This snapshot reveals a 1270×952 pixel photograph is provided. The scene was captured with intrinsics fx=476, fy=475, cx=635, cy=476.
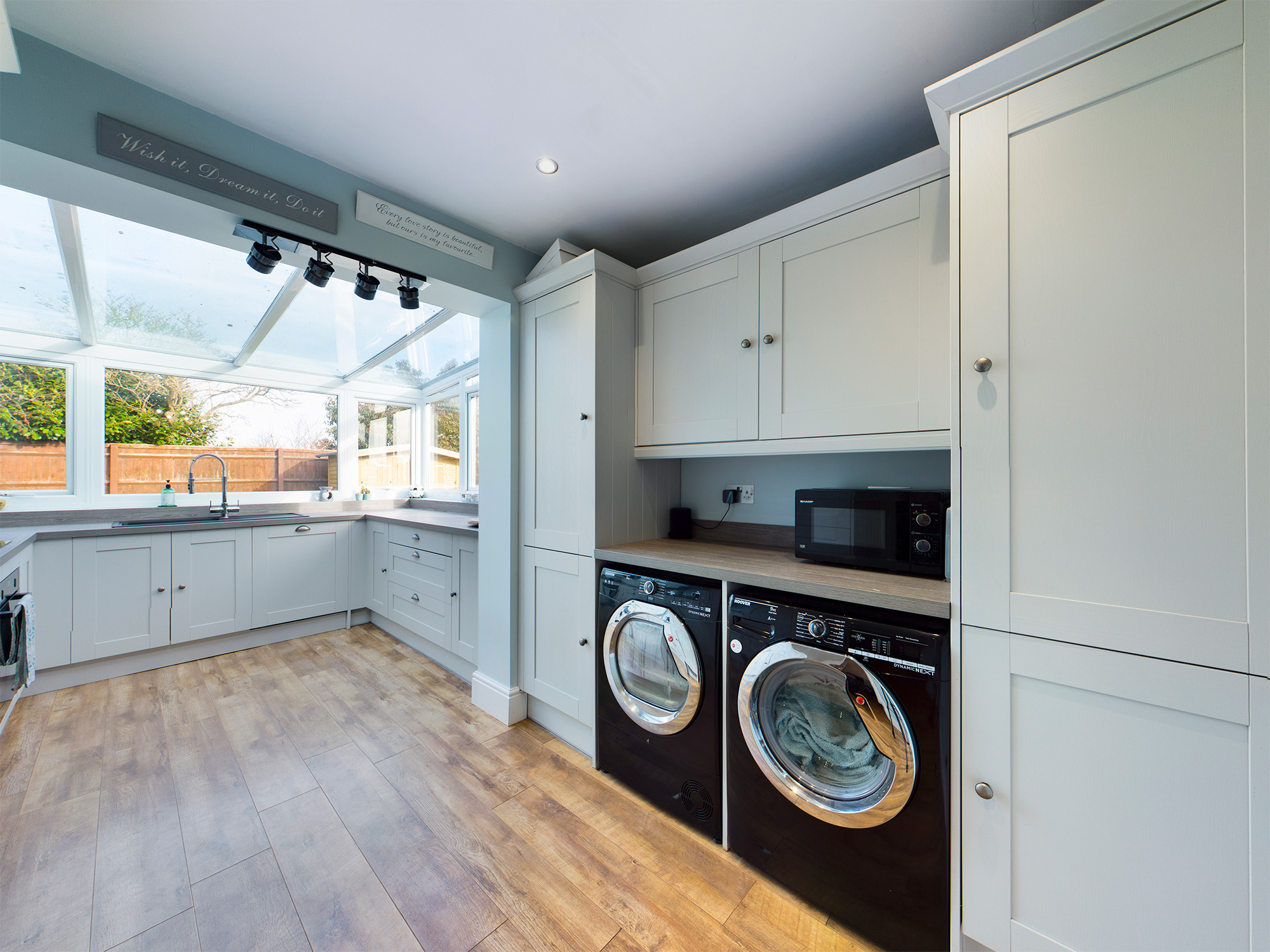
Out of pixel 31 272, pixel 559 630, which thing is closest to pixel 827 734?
pixel 559 630

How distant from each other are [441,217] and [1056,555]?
8.22ft

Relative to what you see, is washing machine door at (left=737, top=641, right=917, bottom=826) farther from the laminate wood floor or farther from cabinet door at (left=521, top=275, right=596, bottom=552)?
cabinet door at (left=521, top=275, right=596, bottom=552)

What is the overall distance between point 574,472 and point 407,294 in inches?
42.0

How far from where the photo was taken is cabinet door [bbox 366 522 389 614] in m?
3.63

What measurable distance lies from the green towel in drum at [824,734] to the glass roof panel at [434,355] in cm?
268

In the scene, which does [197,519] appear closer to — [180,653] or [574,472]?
[180,653]

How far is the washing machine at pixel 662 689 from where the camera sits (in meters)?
1.62

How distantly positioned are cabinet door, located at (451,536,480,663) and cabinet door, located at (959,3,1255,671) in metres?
2.43

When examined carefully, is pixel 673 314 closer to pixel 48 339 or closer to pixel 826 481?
pixel 826 481

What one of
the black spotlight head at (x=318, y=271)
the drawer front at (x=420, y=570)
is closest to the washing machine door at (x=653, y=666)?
the drawer front at (x=420, y=570)

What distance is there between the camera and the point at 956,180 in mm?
1170

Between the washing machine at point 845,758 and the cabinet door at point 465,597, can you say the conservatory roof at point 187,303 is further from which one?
the washing machine at point 845,758

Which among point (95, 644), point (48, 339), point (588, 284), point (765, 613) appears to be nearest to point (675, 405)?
point (588, 284)

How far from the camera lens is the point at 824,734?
53.5 inches
